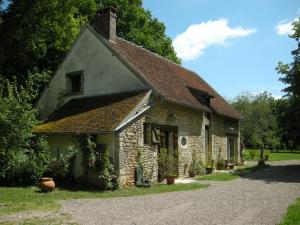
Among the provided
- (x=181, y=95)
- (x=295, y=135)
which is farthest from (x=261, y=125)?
(x=181, y=95)

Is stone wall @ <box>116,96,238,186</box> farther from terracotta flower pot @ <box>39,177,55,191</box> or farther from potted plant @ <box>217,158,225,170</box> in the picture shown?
terracotta flower pot @ <box>39,177,55,191</box>

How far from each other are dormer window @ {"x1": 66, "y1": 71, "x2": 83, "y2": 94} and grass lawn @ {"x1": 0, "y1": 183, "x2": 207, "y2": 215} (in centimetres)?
707

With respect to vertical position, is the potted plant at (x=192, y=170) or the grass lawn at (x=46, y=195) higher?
the potted plant at (x=192, y=170)

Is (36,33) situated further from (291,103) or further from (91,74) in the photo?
(291,103)

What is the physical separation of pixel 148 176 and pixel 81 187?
2.97 metres

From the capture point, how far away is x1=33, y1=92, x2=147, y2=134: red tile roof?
15275 millimetres

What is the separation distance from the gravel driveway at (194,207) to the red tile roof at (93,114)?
12.6ft

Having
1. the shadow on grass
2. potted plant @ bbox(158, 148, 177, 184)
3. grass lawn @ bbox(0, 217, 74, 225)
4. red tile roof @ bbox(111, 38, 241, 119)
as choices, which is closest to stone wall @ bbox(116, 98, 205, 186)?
potted plant @ bbox(158, 148, 177, 184)

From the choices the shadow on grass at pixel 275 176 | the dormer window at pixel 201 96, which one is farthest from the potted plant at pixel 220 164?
the dormer window at pixel 201 96

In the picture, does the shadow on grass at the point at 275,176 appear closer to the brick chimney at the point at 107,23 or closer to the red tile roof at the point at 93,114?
the red tile roof at the point at 93,114

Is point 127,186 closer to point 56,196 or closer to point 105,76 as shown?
point 56,196

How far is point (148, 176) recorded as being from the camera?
16.3 metres

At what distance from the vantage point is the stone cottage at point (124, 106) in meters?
15.4

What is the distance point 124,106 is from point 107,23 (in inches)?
218
